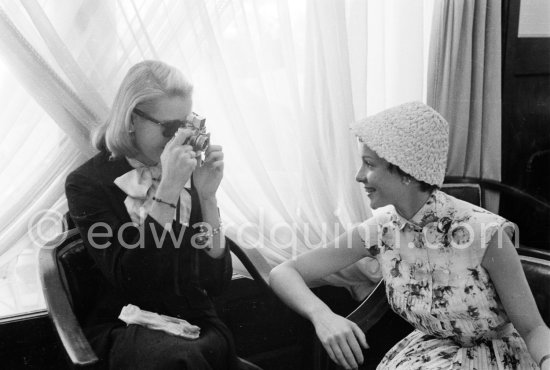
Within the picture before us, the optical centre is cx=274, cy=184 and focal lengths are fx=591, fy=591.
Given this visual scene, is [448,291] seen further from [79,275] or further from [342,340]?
[79,275]

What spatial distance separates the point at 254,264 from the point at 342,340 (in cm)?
44

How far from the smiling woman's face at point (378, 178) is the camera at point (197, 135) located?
1.32 ft

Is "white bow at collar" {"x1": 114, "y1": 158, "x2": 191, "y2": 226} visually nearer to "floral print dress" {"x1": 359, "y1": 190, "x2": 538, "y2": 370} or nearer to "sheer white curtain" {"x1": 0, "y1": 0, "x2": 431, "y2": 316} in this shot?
"sheer white curtain" {"x1": 0, "y1": 0, "x2": 431, "y2": 316}

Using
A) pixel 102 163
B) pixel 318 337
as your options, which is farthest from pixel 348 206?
pixel 102 163

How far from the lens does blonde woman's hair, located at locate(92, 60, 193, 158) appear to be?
1.52m

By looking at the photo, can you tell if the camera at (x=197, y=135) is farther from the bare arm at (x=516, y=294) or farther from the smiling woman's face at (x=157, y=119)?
the bare arm at (x=516, y=294)

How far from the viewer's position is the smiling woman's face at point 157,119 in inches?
60.1

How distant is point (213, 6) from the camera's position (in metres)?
1.86

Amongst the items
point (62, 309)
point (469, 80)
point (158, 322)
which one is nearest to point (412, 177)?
point (158, 322)

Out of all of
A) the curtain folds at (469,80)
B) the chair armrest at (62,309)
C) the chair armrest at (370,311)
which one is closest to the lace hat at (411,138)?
the chair armrest at (370,311)

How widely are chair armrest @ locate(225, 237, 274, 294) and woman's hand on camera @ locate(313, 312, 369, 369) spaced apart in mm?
275

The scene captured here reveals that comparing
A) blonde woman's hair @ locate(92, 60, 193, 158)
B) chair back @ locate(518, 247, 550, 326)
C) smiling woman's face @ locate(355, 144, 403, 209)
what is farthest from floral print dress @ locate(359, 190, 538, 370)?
blonde woman's hair @ locate(92, 60, 193, 158)

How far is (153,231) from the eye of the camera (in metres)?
1.43

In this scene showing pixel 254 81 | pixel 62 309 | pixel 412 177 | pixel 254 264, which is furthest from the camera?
pixel 254 81
